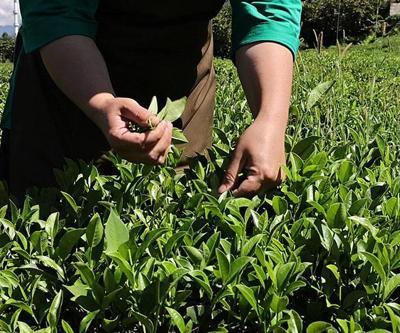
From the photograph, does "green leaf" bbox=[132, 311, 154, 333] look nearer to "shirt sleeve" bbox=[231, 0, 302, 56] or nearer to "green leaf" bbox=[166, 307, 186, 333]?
"green leaf" bbox=[166, 307, 186, 333]

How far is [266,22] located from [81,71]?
56 centimetres

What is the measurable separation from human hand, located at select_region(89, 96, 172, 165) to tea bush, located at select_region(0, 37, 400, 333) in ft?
0.44

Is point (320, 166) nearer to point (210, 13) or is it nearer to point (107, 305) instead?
point (210, 13)

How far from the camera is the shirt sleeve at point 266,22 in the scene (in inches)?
74.6

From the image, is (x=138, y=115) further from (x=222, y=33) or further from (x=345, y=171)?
(x=222, y=33)

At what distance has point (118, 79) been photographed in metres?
2.22

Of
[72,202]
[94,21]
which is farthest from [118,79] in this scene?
[72,202]

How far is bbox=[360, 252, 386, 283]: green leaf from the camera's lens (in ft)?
4.14

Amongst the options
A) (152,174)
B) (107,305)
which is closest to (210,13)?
(152,174)

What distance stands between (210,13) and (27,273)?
3.77ft

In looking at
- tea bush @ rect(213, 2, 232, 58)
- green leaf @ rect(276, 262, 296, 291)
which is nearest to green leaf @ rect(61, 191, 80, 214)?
green leaf @ rect(276, 262, 296, 291)

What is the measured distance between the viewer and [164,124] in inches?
57.1

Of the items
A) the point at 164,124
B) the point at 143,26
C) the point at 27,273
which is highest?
the point at 143,26

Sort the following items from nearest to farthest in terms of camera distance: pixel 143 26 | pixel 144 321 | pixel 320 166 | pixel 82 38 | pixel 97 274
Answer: pixel 144 321 < pixel 97 274 < pixel 82 38 < pixel 320 166 < pixel 143 26
